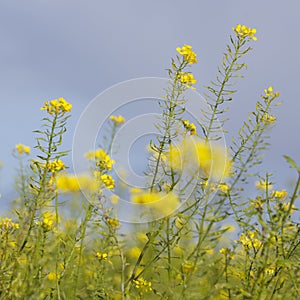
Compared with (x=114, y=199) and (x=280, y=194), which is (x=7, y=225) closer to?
(x=114, y=199)

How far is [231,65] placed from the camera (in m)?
3.20

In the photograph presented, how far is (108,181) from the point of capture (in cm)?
296

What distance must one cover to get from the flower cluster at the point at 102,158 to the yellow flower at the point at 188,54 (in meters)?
0.78

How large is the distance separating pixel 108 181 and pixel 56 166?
29 cm

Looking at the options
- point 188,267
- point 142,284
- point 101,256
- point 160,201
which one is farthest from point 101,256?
point 188,267

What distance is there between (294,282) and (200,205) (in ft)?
2.43

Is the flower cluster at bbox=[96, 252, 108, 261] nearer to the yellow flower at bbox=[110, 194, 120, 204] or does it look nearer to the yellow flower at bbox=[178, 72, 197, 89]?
the yellow flower at bbox=[110, 194, 120, 204]

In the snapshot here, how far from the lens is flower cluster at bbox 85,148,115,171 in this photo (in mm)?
3043

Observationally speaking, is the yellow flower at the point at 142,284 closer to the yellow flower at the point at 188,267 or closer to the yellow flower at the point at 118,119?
the yellow flower at the point at 188,267

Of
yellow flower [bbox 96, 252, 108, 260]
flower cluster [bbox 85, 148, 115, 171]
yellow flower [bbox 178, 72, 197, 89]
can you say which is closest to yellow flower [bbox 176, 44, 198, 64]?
yellow flower [bbox 178, 72, 197, 89]

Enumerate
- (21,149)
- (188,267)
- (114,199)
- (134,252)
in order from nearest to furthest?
1. (188,267)
2. (114,199)
3. (134,252)
4. (21,149)

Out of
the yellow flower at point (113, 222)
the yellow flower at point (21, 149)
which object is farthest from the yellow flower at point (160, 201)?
the yellow flower at point (21, 149)

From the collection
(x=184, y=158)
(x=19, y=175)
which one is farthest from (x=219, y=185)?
(x=19, y=175)

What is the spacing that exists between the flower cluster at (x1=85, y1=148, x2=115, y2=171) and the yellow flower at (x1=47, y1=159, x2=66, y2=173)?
0.66 feet
